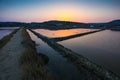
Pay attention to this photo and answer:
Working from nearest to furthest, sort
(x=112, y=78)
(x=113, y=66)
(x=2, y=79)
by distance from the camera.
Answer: (x=2, y=79) → (x=112, y=78) → (x=113, y=66)

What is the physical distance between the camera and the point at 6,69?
10.0 m

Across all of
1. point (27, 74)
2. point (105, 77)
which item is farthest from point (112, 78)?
point (27, 74)

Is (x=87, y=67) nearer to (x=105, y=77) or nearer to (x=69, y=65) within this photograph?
(x=69, y=65)

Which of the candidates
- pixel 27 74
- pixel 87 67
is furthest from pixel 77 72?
pixel 27 74

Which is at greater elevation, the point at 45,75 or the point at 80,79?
the point at 45,75

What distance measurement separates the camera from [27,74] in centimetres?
844

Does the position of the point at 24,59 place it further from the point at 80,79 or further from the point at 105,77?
the point at 105,77

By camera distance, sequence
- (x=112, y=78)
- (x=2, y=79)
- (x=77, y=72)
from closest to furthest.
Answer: (x=2, y=79)
(x=112, y=78)
(x=77, y=72)

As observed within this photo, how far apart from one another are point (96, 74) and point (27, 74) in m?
5.07

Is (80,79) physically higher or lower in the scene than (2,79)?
lower

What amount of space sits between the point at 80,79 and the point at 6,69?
15.7ft

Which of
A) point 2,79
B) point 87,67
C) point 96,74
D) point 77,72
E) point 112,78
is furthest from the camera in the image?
point 87,67

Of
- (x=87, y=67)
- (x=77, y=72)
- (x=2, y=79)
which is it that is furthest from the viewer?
(x=87, y=67)

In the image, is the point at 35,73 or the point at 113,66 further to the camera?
the point at 113,66
